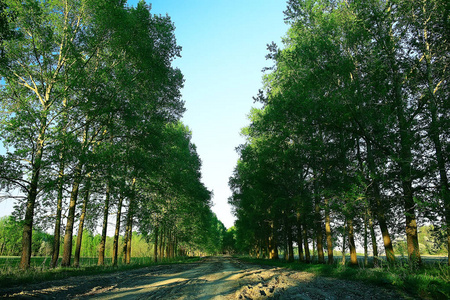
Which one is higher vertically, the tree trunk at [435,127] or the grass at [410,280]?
the tree trunk at [435,127]

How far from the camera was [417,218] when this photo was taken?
12633 millimetres

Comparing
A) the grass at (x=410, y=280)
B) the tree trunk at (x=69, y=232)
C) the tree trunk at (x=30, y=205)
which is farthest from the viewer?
the tree trunk at (x=69, y=232)

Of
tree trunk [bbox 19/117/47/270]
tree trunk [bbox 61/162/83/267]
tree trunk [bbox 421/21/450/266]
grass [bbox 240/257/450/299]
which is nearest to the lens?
grass [bbox 240/257/450/299]

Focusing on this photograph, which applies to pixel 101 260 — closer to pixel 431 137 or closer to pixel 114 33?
pixel 114 33

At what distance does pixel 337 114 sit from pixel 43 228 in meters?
17.6

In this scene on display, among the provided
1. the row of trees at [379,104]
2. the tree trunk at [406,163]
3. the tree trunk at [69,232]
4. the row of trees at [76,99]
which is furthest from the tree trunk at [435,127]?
the tree trunk at [69,232]

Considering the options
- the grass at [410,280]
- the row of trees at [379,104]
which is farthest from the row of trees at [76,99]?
the grass at [410,280]

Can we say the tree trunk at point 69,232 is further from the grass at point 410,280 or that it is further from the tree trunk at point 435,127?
the tree trunk at point 435,127

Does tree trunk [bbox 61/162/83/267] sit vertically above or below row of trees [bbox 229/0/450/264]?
below

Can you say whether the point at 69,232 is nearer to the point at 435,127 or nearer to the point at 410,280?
the point at 410,280

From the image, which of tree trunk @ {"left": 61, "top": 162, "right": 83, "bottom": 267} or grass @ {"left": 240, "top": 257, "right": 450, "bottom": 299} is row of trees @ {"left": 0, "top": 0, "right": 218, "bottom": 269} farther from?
grass @ {"left": 240, "top": 257, "right": 450, "bottom": 299}

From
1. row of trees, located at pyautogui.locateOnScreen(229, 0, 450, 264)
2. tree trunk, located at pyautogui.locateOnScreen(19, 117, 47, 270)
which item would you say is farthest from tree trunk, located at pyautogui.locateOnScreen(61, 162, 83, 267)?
row of trees, located at pyautogui.locateOnScreen(229, 0, 450, 264)

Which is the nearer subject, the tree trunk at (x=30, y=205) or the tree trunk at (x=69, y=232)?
the tree trunk at (x=30, y=205)

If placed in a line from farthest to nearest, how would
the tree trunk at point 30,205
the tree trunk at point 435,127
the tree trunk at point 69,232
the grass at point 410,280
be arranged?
the tree trunk at point 69,232 < the tree trunk at point 30,205 < the tree trunk at point 435,127 < the grass at point 410,280
